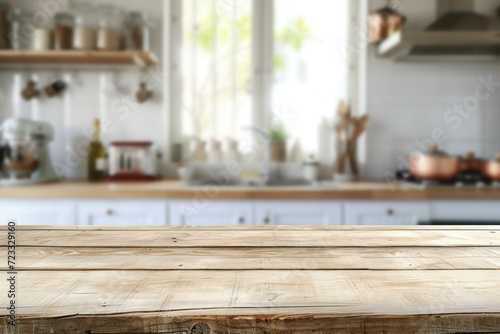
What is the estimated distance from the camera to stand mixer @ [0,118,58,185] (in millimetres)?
2564

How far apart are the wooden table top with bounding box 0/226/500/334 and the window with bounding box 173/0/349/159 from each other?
212 cm

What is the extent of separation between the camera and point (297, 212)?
7.79 feet

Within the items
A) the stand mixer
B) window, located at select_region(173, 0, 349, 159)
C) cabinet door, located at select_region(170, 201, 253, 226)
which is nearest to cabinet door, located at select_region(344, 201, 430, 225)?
cabinet door, located at select_region(170, 201, 253, 226)

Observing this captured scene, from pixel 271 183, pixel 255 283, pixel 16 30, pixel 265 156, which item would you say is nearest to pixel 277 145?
pixel 265 156

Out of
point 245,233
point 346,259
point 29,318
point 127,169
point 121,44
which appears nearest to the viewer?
point 29,318

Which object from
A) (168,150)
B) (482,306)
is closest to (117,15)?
(168,150)

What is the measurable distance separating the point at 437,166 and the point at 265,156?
3.32 feet

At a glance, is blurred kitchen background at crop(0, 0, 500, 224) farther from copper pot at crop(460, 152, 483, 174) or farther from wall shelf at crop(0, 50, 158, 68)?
copper pot at crop(460, 152, 483, 174)

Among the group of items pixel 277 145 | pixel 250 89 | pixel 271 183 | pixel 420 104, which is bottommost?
pixel 271 183

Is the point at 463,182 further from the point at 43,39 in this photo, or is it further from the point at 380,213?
the point at 43,39

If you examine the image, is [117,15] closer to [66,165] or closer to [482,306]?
[66,165]

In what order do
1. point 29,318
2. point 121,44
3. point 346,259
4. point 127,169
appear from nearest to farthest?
point 29,318, point 346,259, point 127,169, point 121,44

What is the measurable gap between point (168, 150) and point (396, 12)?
154 cm

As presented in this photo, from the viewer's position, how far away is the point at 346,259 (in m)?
0.80
